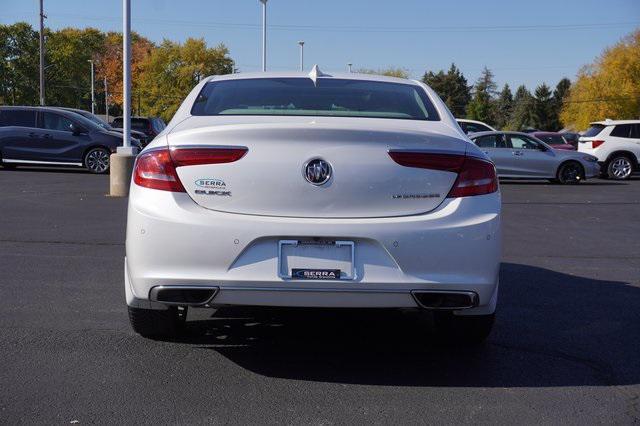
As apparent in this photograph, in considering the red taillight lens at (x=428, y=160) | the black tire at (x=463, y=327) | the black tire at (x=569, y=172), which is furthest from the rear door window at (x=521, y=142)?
the red taillight lens at (x=428, y=160)

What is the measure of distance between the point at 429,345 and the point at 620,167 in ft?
67.7

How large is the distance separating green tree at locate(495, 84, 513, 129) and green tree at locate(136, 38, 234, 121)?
5642 centimetres

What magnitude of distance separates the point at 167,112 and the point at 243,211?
266ft

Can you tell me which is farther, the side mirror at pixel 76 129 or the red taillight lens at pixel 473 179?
the side mirror at pixel 76 129

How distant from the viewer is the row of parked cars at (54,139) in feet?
65.5

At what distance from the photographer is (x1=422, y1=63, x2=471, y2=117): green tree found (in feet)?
420

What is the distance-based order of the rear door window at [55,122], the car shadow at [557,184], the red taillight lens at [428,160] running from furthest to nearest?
the car shadow at [557,184] < the rear door window at [55,122] < the red taillight lens at [428,160]

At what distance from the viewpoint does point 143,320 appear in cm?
454

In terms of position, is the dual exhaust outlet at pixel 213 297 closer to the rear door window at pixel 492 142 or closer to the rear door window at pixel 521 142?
the rear door window at pixel 492 142

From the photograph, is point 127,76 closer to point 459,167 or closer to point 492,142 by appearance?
point 492,142

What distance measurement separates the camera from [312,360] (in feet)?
14.7

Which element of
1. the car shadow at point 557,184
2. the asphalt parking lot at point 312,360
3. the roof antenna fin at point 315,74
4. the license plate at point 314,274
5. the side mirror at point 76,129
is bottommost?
the asphalt parking lot at point 312,360

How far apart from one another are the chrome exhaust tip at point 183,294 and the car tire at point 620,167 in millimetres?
21886

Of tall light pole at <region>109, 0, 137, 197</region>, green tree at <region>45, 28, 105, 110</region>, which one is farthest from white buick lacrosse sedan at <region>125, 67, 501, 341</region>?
green tree at <region>45, 28, 105, 110</region>
